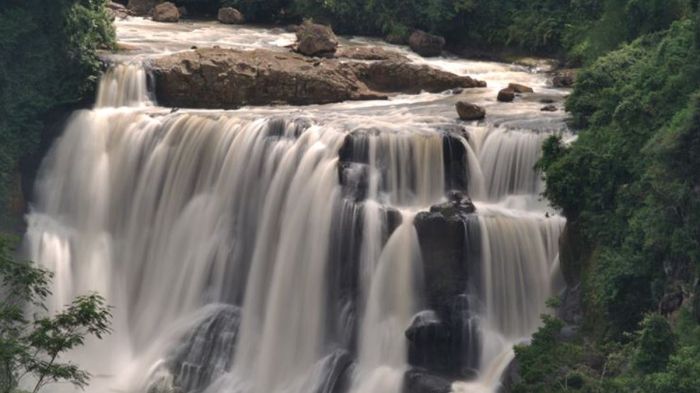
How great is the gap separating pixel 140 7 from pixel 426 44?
45.8 feet

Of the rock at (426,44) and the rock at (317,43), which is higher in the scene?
the rock at (317,43)

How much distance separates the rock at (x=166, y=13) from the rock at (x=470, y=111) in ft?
70.8

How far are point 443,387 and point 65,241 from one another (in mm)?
14480

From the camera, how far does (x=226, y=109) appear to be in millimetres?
47094

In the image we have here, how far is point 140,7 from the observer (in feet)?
208

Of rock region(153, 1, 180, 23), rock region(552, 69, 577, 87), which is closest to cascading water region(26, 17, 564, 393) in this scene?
rock region(552, 69, 577, 87)

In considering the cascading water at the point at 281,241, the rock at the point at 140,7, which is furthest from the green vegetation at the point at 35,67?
the rock at the point at 140,7

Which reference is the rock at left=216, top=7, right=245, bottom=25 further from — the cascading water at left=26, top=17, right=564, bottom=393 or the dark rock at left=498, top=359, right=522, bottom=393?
the dark rock at left=498, top=359, right=522, bottom=393

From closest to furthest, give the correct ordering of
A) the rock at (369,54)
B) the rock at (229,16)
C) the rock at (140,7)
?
the rock at (369,54) < the rock at (229,16) < the rock at (140,7)

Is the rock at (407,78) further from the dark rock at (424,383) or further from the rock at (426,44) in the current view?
the dark rock at (424,383)

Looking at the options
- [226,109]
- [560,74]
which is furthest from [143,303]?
[560,74]

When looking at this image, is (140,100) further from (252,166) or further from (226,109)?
(252,166)

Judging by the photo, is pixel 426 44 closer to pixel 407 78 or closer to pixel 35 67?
pixel 407 78

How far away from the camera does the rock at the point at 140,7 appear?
2489 inches
